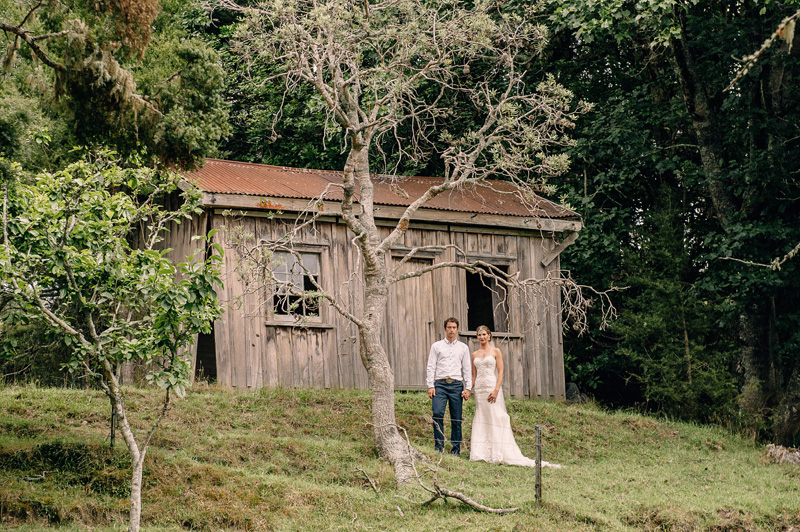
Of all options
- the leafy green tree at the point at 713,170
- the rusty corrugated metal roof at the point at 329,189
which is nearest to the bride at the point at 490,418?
the rusty corrugated metal roof at the point at 329,189

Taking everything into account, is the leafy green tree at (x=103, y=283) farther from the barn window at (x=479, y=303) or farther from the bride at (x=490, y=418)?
the barn window at (x=479, y=303)

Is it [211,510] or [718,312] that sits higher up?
[718,312]

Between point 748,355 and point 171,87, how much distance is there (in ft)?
40.8

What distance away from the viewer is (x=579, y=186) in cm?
2119

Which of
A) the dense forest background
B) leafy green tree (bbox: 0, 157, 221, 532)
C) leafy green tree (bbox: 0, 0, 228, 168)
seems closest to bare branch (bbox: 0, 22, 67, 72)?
leafy green tree (bbox: 0, 0, 228, 168)

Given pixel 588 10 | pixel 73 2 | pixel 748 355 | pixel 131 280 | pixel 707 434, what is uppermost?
pixel 588 10

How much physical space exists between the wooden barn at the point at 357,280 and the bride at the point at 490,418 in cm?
201

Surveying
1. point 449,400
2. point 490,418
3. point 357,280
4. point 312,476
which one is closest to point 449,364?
point 449,400

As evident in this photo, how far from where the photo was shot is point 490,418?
13.1 meters

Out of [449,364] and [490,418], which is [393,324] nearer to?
[449,364]

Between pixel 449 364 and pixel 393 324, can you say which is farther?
pixel 393 324

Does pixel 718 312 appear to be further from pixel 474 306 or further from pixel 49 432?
pixel 49 432

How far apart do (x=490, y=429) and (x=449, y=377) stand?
3.09 feet

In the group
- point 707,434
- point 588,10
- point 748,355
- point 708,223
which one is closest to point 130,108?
point 588,10
